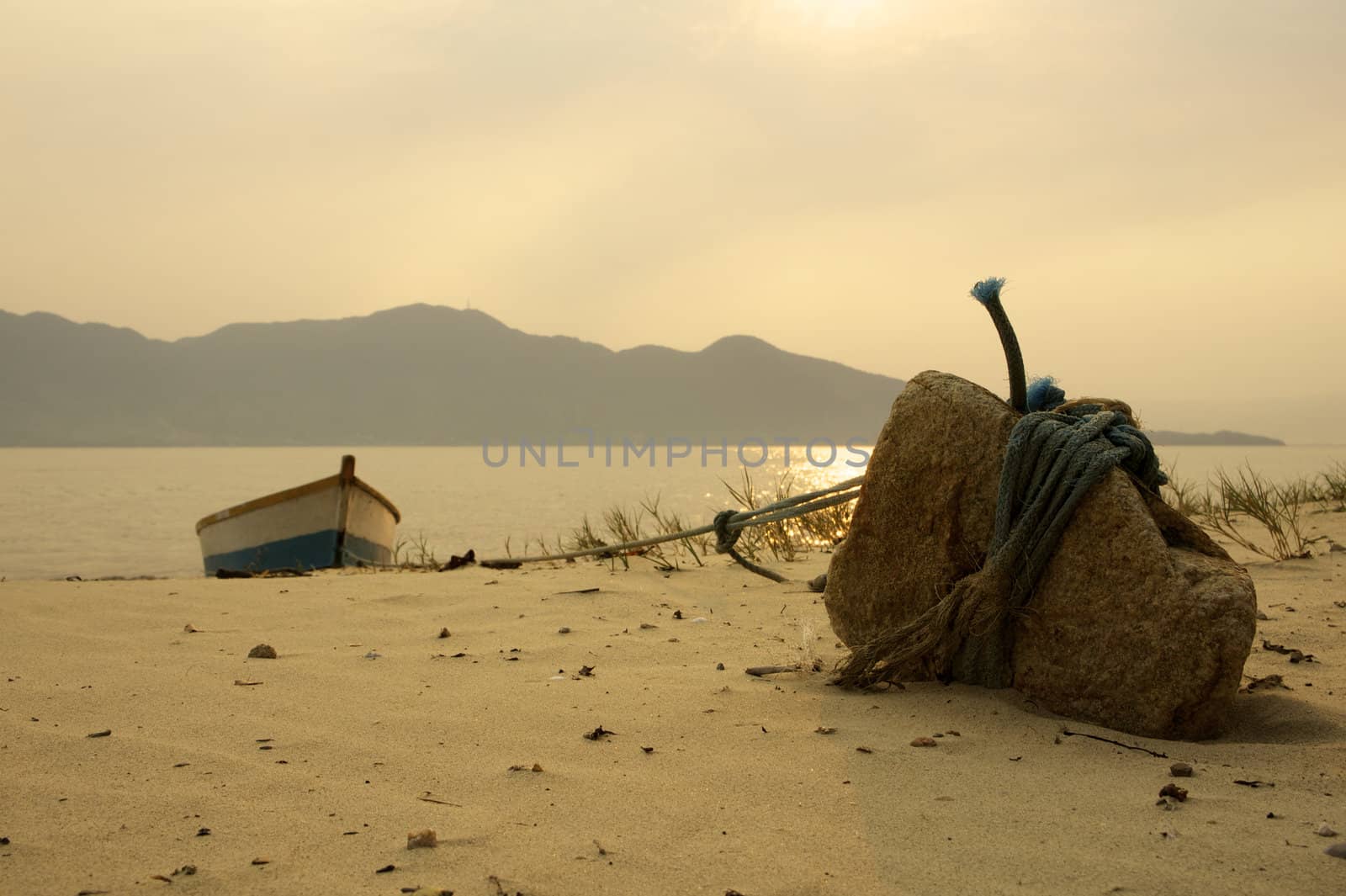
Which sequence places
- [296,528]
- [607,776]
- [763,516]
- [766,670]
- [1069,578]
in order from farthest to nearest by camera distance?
[296,528] < [763,516] < [766,670] < [1069,578] < [607,776]

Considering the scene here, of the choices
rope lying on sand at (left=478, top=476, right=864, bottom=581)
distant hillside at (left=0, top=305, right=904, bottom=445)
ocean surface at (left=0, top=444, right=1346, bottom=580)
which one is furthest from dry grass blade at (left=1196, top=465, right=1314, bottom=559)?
distant hillside at (left=0, top=305, right=904, bottom=445)

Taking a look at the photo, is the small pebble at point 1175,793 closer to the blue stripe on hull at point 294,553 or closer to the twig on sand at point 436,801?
the twig on sand at point 436,801

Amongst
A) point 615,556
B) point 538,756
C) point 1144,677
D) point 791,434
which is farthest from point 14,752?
point 791,434

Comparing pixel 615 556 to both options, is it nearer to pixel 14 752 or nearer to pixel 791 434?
pixel 14 752

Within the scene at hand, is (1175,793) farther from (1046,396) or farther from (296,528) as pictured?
(296,528)

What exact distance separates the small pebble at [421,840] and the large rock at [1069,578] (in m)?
1.81

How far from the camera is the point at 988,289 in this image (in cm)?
318

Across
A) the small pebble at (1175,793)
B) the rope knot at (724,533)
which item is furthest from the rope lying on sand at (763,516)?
the small pebble at (1175,793)

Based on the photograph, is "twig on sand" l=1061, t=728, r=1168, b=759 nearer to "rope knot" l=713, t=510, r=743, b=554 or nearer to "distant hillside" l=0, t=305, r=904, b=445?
"rope knot" l=713, t=510, r=743, b=554

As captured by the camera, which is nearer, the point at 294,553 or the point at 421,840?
the point at 421,840

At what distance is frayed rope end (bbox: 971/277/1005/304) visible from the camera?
10.4 ft

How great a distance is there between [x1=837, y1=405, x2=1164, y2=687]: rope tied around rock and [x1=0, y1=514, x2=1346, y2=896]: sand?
0.42 feet

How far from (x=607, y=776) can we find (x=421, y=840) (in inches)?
22.6

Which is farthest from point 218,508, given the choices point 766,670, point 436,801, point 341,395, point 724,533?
point 341,395
